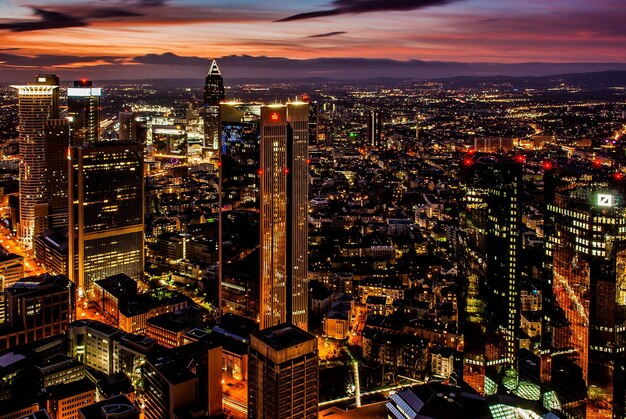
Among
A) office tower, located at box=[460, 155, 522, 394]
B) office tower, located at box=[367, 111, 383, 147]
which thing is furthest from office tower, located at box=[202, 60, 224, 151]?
office tower, located at box=[460, 155, 522, 394]

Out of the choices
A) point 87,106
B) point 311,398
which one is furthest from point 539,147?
Result: point 311,398

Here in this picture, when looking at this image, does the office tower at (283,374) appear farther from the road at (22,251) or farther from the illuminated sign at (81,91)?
the illuminated sign at (81,91)

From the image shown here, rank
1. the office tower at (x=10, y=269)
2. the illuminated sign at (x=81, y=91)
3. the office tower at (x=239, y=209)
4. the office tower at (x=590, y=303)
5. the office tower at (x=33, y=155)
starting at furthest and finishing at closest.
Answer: the illuminated sign at (x=81, y=91) < the office tower at (x=33, y=155) < the office tower at (x=10, y=269) < the office tower at (x=239, y=209) < the office tower at (x=590, y=303)

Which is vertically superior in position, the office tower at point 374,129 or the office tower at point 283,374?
the office tower at point 374,129

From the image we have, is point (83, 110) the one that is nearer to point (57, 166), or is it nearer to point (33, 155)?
point (57, 166)

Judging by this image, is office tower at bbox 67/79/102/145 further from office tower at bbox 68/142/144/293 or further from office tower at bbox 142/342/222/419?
office tower at bbox 142/342/222/419

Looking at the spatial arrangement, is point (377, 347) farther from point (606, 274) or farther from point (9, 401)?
point (9, 401)

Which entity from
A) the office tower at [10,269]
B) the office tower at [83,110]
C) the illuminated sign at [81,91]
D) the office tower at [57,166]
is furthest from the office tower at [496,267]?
the illuminated sign at [81,91]

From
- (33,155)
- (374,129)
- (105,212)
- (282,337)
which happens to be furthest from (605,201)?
(374,129)
